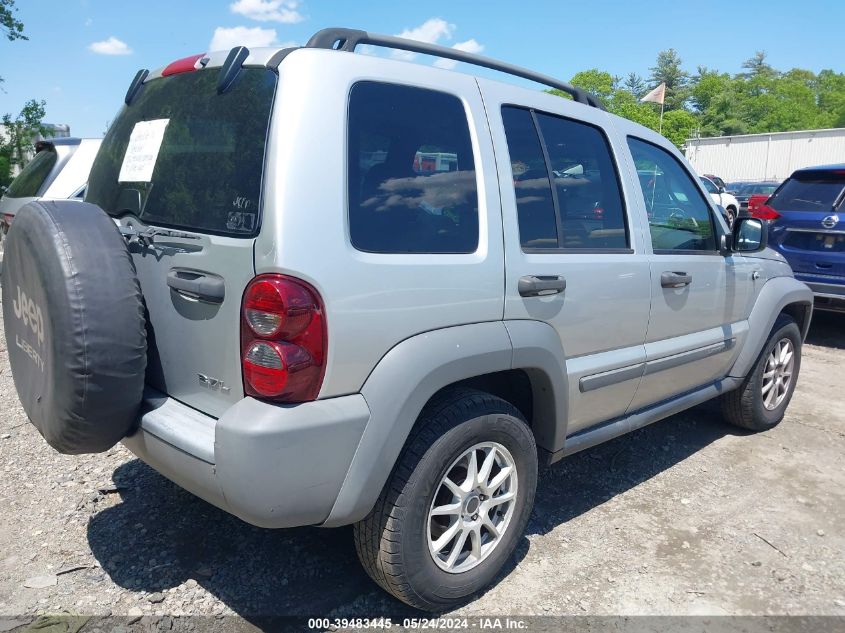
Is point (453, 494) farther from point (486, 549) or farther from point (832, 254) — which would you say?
point (832, 254)

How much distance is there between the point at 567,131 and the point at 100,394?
2191 mm

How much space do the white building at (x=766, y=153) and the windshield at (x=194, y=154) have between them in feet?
133

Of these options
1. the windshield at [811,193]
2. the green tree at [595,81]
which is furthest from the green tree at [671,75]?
Result: the windshield at [811,193]

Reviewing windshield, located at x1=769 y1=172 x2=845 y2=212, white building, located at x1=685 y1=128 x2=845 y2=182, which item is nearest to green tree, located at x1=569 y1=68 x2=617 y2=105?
white building, located at x1=685 y1=128 x2=845 y2=182

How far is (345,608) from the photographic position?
2537mm

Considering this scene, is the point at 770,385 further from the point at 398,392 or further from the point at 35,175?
the point at 35,175

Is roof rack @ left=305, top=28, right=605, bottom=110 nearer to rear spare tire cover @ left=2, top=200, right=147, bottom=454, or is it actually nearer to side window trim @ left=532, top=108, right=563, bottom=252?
side window trim @ left=532, top=108, right=563, bottom=252

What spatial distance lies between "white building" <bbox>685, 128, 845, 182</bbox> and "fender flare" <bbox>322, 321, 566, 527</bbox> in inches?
1583

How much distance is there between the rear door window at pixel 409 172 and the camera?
2143 millimetres

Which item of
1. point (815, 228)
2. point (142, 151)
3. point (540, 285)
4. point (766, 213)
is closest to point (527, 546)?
point (540, 285)

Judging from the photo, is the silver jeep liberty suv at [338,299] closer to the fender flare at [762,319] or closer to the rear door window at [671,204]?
the rear door window at [671,204]

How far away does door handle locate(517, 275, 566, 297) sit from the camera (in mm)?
2523

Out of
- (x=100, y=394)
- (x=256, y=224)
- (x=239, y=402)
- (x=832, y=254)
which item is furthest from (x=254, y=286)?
(x=832, y=254)

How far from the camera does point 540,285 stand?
2580 millimetres
